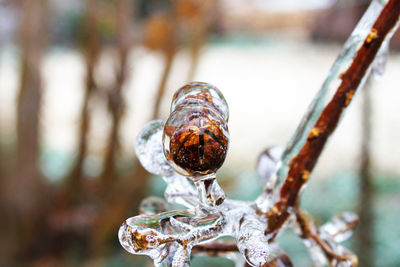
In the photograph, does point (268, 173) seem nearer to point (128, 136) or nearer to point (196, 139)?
point (196, 139)

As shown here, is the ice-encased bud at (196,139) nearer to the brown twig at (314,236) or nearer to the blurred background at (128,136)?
the brown twig at (314,236)

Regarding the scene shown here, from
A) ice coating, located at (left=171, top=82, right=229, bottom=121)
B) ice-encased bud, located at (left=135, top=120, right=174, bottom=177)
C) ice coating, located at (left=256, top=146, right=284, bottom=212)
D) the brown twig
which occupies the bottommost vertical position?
the brown twig

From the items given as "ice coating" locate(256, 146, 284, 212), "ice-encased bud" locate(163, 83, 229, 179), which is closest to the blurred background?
"ice coating" locate(256, 146, 284, 212)

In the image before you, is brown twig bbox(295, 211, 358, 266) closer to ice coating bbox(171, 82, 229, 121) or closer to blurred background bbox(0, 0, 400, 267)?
ice coating bbox(171, 82, 229, 121)

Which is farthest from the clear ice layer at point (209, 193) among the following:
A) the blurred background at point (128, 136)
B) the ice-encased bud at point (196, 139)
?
the blurred background at point (128, 136)

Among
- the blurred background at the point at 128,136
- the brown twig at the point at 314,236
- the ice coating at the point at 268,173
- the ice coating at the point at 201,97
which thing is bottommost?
the blurred background at the point at 128,136
